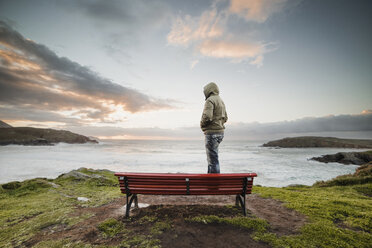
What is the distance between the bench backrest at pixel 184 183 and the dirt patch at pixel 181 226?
606 millimetres

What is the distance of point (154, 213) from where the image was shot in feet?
12.7

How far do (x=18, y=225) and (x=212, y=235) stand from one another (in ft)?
14.2

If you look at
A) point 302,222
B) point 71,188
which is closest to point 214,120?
point 302,222

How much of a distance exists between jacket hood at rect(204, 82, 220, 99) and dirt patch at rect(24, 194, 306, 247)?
3113mm

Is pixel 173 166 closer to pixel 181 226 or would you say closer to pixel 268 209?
pixel 268 209

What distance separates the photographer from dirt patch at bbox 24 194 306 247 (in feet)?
8.93

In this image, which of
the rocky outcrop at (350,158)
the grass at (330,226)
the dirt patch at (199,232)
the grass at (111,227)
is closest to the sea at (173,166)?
the rocky outcrop at (350,158)

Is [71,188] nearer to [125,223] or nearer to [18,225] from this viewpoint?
[18,225]

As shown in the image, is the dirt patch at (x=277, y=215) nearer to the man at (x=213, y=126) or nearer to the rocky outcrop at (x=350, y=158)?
the man at (x=213, y=126)

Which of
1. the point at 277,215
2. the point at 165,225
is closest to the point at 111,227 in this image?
the point at 165,225

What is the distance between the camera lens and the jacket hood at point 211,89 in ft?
15.6

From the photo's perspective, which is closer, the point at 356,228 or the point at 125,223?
the point at 356,228

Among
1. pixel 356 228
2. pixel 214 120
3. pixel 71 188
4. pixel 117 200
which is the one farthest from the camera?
pixel 71 188

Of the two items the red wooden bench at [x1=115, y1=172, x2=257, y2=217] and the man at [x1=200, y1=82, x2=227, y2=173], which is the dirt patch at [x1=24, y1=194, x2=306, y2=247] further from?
the man at [x1=200, y1=82, x2=227, y2=173]
